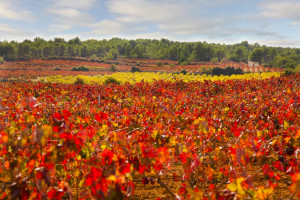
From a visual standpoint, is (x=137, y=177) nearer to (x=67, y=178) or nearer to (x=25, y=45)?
(x=67, y=178)

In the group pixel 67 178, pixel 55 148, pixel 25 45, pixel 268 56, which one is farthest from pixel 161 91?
pixel 268 56

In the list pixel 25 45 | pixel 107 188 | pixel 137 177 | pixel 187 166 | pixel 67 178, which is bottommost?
pixel 137 177

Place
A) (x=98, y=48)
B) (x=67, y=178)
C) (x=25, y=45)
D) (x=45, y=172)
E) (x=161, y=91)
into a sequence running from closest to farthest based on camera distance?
(x=45, y=172)
(x=67, y=178)
(x=161, y=91)
(x=25, y=45)
(x=98, y=48)

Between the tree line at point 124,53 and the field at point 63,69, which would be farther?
the tree line at point 124,53

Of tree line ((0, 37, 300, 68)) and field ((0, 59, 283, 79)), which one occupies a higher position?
tree line ((0, 37, 300, 68))

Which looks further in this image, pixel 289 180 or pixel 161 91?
pixel 161 91

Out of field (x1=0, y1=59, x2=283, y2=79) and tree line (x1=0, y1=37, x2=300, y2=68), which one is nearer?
field (x1=0, y1=59, x2=283, y2=79)

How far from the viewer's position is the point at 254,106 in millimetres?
6383

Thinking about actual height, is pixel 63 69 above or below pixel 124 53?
below

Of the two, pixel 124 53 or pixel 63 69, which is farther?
pixel 124 53

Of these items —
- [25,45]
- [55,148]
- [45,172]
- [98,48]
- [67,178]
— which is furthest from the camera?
[98,48]

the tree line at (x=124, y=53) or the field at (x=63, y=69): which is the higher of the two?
the tree line at (x=124, y=53)

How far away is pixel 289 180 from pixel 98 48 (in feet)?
351

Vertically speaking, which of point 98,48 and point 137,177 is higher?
point 98,48
